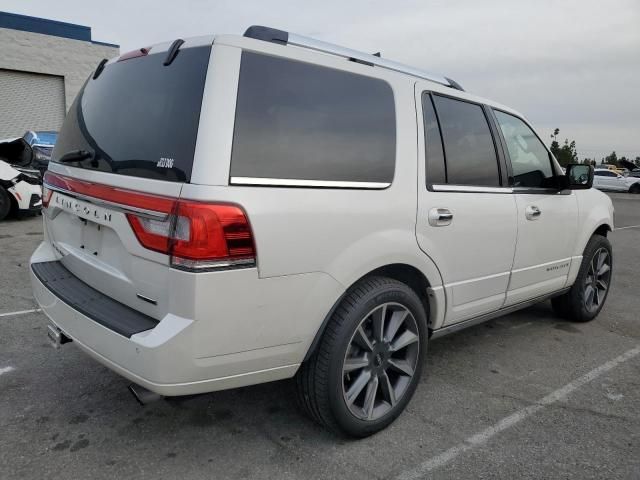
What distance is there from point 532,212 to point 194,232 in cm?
258

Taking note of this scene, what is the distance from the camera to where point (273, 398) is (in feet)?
10.3

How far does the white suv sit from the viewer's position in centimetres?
208

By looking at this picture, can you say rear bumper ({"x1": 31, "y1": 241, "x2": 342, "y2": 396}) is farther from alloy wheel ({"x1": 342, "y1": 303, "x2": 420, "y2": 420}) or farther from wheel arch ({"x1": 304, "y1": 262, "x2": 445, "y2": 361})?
wheel arch ({"x1": 304, "y1": 262, "x2": 445, "y2": 361})

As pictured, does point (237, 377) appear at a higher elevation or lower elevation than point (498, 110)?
lower

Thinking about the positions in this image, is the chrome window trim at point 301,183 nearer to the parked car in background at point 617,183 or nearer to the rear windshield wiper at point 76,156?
the rear windshield wiper at point 76,156

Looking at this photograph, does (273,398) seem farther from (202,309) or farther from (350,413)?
(202,309)

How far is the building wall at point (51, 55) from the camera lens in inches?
766

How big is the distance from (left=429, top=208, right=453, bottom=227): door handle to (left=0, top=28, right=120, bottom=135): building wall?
20733mm

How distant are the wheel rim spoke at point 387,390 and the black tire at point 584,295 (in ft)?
8.36

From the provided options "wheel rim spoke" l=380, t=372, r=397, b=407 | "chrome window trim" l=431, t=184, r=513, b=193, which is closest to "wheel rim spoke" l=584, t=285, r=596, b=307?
"chrome window trim" l=431, t=184, r=513, b=193

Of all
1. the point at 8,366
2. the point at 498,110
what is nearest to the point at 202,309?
the point at 8,366

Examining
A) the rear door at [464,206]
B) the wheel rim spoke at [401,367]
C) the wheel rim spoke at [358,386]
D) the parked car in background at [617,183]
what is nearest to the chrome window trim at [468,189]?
the rear door at [464,206]

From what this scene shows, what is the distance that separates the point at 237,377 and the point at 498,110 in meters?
2.70

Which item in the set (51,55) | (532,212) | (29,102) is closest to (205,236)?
(532,212)
